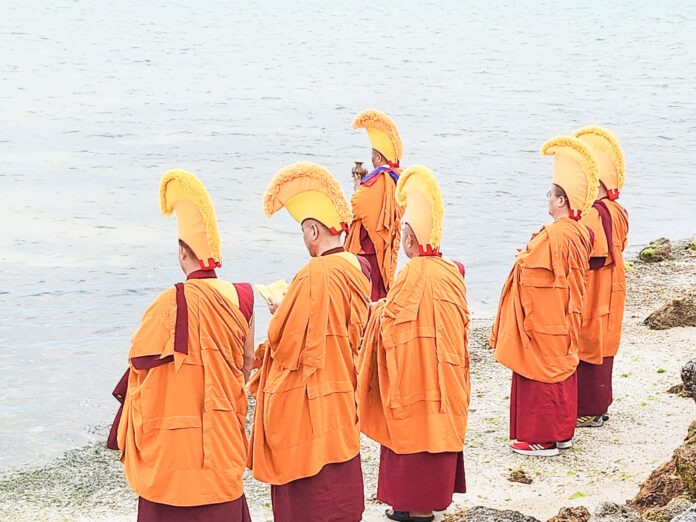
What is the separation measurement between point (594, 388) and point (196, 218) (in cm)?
429

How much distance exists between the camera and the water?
14.0 meters

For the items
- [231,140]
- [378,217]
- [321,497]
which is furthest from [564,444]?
[231,140]

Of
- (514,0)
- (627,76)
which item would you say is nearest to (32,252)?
(627,76)

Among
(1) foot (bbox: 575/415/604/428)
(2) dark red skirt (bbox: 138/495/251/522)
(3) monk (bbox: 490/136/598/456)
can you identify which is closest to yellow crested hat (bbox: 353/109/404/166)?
(3) monk (bbox: 490/136/598/456)

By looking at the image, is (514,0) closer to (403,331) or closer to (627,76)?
(627,76)

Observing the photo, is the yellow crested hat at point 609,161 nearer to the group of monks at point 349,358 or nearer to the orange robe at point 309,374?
the group of monks at point 349,358

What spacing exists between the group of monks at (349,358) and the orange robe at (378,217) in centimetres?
258

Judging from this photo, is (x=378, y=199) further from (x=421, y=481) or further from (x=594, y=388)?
(x=421, y=481)

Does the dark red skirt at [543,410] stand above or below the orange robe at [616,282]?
below

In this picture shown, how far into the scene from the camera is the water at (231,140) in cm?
1401

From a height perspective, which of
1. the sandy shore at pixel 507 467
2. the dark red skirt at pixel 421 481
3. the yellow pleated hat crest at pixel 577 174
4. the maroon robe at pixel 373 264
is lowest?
the sandy shore at pixel 507 467

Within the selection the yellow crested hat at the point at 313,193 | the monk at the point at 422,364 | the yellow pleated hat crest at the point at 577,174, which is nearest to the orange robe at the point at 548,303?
the yellow pleated hat crest at the point at 577,174

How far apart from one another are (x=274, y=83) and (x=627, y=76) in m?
17.1

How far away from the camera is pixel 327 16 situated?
249 ft
